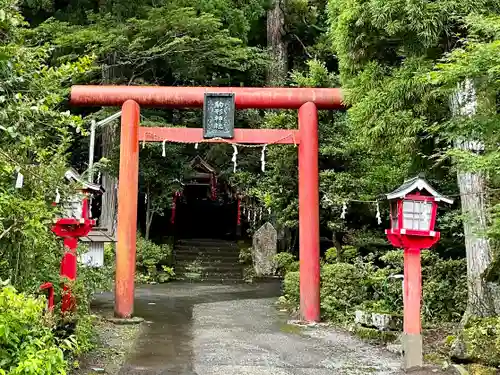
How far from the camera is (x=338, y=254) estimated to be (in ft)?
37.0

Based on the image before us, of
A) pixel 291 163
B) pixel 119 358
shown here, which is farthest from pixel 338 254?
pixel 119 358

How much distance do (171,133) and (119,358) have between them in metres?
4.10

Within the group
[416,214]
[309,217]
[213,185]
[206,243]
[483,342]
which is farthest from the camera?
[213,185]

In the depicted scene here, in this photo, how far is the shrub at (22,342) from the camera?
3.29 metres

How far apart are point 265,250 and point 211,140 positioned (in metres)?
8.33

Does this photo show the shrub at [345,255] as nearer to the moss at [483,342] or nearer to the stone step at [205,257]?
the moss at [483,342]

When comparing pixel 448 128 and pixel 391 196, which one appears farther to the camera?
pixel 391 196

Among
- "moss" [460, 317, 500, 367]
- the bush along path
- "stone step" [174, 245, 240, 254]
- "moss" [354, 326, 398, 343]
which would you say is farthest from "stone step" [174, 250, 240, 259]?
"moss" [460, 317, 500, 367]

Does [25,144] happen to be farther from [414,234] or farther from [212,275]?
[212,275]

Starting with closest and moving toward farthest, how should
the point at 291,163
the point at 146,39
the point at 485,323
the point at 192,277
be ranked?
the point at 485,323, the point at 291,163, the point at 146,39, the point at 192,277

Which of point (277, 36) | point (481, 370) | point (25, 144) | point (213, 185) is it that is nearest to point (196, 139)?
point (25, 144)

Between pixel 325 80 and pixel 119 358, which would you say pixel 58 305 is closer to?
pixel 119 358

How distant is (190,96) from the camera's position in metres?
9.20

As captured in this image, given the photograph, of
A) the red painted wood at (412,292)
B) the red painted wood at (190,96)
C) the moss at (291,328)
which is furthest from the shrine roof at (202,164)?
the red painted wood at (412,292)
